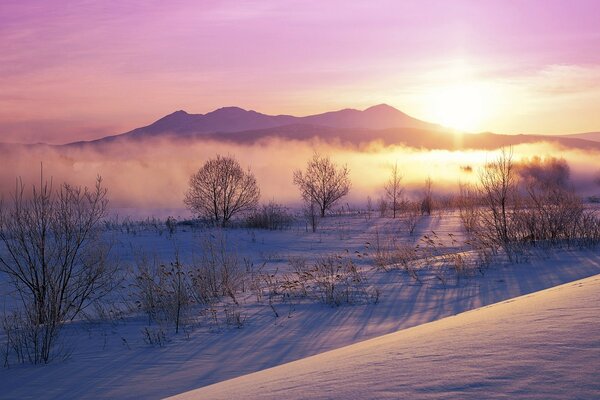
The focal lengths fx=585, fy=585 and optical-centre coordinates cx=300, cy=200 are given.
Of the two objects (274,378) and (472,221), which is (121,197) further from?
(274,378)

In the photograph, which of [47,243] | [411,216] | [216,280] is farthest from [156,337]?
[411,216]

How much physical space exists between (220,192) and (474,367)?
29212mm

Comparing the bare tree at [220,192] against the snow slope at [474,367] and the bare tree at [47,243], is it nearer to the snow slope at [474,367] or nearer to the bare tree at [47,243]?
the bare tree at [47,243]

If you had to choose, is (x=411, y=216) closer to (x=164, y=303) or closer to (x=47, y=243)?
(x=164, y=303)

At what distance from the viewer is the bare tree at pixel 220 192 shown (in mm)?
31641

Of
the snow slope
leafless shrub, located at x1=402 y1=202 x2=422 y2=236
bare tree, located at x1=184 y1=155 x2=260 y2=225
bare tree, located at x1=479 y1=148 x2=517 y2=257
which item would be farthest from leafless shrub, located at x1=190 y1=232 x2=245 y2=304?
bare tree, located at x1=184 y1=155 x2=260 y2=225

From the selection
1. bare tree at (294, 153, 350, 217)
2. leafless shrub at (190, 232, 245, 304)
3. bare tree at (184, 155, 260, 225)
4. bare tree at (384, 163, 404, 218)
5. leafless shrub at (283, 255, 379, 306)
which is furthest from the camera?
bare tree at (294, 153, 350, 217)

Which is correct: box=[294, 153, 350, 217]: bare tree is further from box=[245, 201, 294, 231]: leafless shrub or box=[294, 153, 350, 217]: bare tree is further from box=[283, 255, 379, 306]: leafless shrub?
box=[283, 255, 379, 306]: leafless shrub

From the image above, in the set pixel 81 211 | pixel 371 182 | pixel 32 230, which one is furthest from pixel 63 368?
pixel 371 182

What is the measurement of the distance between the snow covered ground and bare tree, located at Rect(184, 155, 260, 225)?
20.3 m

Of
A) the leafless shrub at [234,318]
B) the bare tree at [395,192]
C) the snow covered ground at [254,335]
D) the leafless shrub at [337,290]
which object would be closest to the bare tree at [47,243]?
the snow covered ground at [254,335]

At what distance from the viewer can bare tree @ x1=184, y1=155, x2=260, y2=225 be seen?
104 feet

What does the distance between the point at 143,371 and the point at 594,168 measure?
85994 mm

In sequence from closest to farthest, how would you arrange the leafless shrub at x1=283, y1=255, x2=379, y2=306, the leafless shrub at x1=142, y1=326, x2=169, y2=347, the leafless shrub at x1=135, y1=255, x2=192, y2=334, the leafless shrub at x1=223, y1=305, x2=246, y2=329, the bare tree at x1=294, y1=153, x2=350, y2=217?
the leafless shrub at x1=142, y1=326, x2=169, y2=347, the leafless shrub at x1=223, y1=305, x2=246, y2=329, the leafless shrub at x1=135, y1=255, x2=192, y2=334, the leafless shrub at x1=283, y1=255, x2=379, y2=306, the bare tree at x1=294, y1=153, x2=350, y2=217
